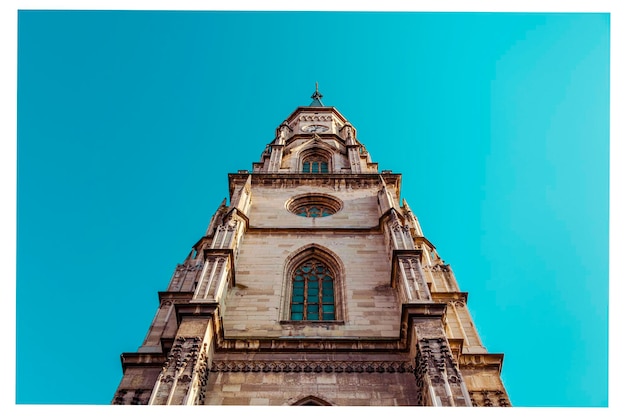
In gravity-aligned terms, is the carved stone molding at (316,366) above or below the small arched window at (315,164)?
below

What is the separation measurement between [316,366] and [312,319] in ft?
10.4

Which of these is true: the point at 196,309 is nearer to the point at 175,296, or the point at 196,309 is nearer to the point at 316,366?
the point at 316,366

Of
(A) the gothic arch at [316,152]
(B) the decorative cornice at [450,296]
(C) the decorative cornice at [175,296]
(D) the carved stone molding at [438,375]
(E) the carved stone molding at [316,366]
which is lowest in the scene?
(D) the carved stone molding at [438,375]

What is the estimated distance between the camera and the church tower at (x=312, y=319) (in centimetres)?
1413

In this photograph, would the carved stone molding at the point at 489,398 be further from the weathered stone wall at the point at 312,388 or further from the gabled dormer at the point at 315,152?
the gabled dormer at the point at 315,152

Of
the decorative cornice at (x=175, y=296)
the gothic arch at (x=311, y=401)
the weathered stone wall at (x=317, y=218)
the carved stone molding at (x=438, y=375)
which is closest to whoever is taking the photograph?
the carved stone molding at (x=438, y=375)

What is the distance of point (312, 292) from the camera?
773 inches

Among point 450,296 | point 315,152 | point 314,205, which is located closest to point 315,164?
point 315,152

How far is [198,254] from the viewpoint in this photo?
73.7 ft

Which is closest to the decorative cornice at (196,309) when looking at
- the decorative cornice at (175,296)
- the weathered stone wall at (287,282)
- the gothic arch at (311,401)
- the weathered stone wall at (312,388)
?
the weathered stone wall at (312,388)

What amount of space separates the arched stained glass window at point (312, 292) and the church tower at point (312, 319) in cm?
5

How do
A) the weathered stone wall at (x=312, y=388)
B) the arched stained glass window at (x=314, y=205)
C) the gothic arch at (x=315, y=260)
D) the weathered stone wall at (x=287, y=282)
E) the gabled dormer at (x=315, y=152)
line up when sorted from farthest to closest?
the gabled dormer at (x=315, y=152) → the arched stained glass window at (x=314, y=205) → the gothic arch at (x=315, y=260) → the weathered stone wall at (x=287, y=282) → the weathered stone wall at (x=312, y=388)

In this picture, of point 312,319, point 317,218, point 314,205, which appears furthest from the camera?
point 314,205
